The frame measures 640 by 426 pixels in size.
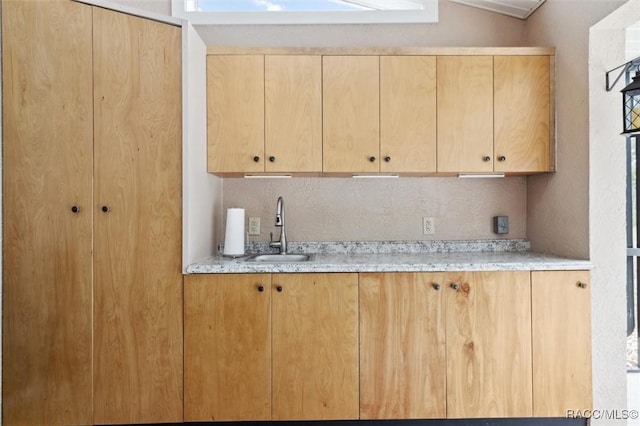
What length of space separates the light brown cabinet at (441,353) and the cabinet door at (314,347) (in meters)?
0.08

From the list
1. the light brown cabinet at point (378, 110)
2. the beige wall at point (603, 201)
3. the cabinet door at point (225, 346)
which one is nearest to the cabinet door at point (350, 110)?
Result: the light brown cabinet at point (378, 110)

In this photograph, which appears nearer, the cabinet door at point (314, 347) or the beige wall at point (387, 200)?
the cabinet door at point (314, 347)

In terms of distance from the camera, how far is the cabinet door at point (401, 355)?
6.01 ft

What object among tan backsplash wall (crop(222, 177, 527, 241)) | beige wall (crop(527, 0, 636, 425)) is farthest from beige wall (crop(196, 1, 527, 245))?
beige wall (crop(527, 0, 636, 425))

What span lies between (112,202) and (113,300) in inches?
19.5

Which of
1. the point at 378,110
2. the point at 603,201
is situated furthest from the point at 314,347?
the point at 603,201

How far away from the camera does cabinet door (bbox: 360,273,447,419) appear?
1.83 m

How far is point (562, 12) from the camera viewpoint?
2.08 m

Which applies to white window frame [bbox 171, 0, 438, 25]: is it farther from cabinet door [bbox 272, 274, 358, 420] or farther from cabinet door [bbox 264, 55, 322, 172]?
cabinet door [bbox 272, 274, 358, 420]

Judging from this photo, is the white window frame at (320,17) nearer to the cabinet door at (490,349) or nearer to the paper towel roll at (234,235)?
the paper towel roll at (234,235)

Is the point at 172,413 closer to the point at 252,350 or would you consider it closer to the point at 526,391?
the point at 252,350

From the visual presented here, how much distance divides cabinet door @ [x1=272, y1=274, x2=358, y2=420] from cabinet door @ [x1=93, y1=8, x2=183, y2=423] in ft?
1.70

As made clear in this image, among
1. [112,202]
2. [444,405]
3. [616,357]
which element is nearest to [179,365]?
[112,202]

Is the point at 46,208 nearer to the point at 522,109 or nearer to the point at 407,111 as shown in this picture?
the point at 407,111
